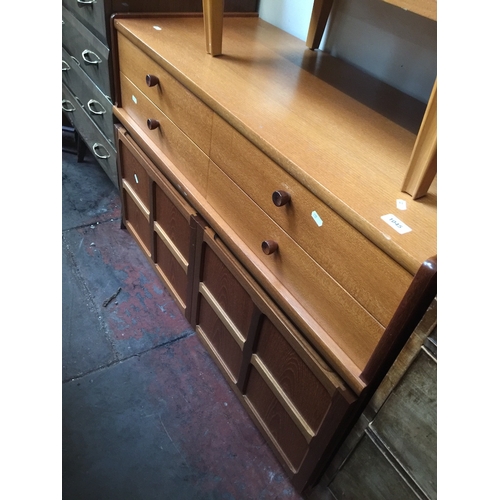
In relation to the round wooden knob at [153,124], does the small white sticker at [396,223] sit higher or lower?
higher

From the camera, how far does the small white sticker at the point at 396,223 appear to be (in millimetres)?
614

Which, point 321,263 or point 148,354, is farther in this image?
point 148,354

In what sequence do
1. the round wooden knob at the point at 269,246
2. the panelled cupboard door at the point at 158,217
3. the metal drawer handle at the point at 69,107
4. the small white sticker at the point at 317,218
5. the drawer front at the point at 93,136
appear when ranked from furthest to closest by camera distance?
the metal drawer handle at the point at 69,107, the drawer front at the point at 93,136, the panelled cupboard door at the point at 158,217, the round wooden knob at the point at 269,246, the small white sticker at the point at 317,218

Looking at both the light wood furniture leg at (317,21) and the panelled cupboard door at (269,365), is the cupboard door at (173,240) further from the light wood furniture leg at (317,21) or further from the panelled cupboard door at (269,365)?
the light wood furniture leg at (317,21)

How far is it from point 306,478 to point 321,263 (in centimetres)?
62

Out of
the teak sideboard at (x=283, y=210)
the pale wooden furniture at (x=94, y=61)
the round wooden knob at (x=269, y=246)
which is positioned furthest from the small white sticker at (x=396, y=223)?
the pale wooden furniture at (x=94, y=61)

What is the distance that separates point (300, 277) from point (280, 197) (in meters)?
0.18

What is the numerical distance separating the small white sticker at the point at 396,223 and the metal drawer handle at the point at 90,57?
1.21m

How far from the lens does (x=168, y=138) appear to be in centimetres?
116

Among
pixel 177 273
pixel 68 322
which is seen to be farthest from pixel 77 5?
pixel 68 322

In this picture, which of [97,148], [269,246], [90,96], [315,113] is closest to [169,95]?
[315,113]

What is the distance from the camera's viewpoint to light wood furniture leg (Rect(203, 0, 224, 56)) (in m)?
1.00
